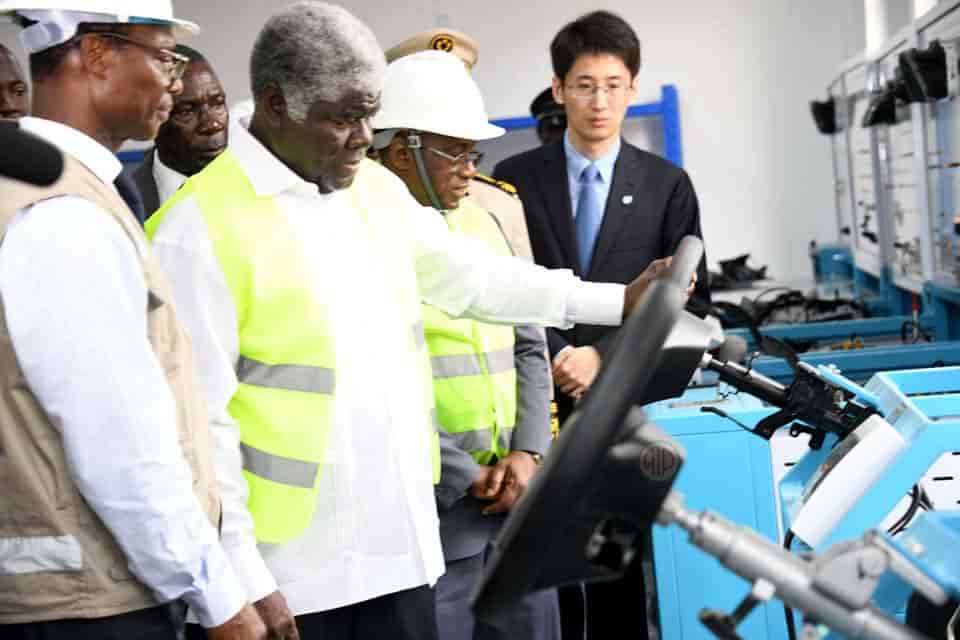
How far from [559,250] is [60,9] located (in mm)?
2123

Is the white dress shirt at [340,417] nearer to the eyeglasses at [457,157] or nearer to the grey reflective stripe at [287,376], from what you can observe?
the grey reflective stripe at [287,376]

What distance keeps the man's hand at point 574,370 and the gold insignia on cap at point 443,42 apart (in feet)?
2.49

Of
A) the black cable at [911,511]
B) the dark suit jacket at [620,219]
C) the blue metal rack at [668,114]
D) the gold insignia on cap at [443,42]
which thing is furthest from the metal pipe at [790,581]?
the blue metal rack at [668,114]

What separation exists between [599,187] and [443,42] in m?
0.68

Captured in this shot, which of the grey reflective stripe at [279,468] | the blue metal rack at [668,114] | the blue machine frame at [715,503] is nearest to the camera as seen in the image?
the grey reflective stripe at [279,468]

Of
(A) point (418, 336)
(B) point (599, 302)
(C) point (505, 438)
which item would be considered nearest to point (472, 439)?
(C) point (505, 438)

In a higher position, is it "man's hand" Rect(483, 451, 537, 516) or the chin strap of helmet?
the chin strap of helmet

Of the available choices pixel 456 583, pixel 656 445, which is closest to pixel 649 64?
pixel 456 583

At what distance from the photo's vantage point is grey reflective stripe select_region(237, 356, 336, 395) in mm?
2068

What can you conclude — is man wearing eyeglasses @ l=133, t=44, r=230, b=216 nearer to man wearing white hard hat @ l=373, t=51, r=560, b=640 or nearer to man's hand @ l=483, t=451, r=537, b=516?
man wearing white hard hat @ l=373, t=51, r=560, b=640

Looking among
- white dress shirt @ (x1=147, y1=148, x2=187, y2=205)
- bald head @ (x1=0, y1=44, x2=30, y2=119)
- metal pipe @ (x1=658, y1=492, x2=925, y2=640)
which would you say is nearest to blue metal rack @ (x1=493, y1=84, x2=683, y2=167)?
white dress shirt @ (x1=147, y1=148, x2=187, y2=205)

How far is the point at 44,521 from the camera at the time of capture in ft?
5.64

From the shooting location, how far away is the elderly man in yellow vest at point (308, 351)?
2.04m

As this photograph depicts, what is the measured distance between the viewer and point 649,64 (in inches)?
372
